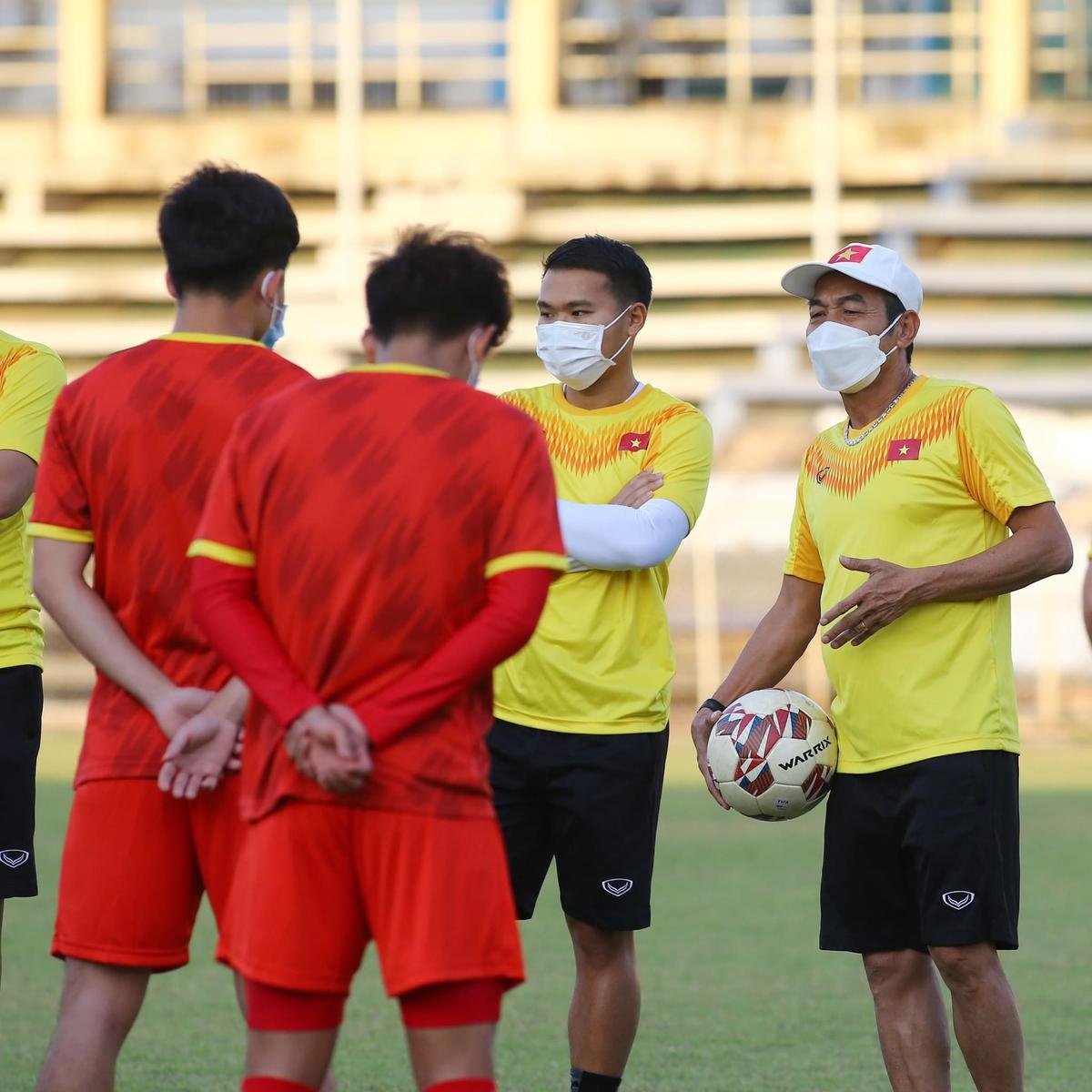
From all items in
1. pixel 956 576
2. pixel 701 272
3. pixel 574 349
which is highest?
pixel 701 272

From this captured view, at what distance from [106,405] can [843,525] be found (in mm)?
2008

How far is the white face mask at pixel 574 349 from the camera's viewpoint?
5426 millimetres

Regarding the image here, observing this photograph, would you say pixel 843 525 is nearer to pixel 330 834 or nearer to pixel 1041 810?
pixel 330 834

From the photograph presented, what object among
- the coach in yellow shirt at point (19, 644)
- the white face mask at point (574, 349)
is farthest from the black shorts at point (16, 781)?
the white face mask at point (574, 349)

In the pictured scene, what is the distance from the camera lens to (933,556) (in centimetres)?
497

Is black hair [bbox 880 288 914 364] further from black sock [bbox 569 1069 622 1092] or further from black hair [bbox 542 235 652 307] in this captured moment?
black sock [bbox 569 1069 622 1092]

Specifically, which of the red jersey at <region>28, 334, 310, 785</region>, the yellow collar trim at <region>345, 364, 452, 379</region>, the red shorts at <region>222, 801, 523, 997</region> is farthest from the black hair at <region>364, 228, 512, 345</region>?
the red shorts at <region>222, 801, 523, 997</region>

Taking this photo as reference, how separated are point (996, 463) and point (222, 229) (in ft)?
6.61

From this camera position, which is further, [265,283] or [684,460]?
[684,460]

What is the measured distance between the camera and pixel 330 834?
350cm

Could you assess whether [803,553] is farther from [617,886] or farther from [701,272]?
[701,272]

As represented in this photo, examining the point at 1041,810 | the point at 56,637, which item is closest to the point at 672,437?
the point at 1041,810

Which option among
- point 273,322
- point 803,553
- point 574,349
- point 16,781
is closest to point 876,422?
point 803,553

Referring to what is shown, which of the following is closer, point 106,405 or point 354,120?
point 106,405
